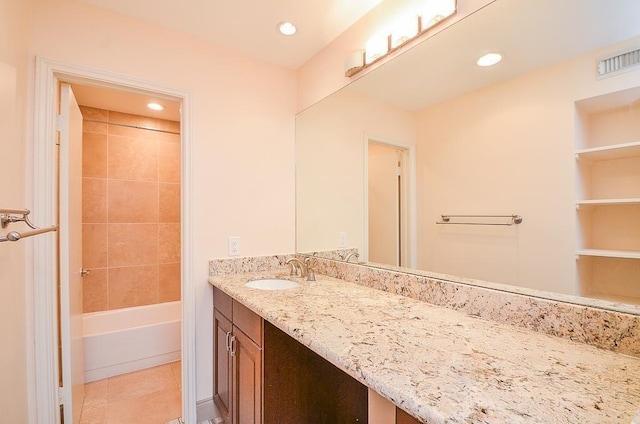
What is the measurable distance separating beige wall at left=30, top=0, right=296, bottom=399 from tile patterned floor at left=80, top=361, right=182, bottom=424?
0.42 meters

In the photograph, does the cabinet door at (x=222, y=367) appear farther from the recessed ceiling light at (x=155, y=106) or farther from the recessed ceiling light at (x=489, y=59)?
the recessed ceiling light at (x=155, y=106)

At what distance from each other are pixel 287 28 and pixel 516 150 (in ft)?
4.60

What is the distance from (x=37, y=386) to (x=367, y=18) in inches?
98.2

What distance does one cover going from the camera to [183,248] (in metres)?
1.75

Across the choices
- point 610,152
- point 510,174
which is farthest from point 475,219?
point 610,152

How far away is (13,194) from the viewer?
3.87 ft

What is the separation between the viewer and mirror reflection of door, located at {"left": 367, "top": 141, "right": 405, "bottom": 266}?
1545mm

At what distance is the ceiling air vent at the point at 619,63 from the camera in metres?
0.79

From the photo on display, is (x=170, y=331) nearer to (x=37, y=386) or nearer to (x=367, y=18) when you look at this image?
(x=37, y=386)

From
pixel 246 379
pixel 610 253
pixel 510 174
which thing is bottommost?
pixel 246 379

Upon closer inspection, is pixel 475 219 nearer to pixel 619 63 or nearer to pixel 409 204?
pixel 409 204

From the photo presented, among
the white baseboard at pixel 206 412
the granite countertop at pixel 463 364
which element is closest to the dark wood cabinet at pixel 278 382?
the granite countertop at pixel 463 364

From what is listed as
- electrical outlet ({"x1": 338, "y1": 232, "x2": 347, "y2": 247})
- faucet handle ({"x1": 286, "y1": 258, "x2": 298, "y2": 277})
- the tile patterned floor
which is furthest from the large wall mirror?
the tile patterned floor

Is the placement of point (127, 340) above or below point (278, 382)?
below
